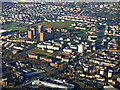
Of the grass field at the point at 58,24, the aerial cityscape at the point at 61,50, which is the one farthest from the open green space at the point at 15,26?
the grass field at the point at 58,24

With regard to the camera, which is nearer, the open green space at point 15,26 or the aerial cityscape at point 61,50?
the aerial cityscape at point 61,50

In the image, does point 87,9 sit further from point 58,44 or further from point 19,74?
point 19,74

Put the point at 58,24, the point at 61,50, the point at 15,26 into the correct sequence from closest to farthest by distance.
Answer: the point at 61,50
the point at 15,26
the point at 58,24

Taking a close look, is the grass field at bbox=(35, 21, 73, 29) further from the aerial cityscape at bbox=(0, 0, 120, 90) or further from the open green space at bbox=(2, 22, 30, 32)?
the open green space at bbox=(2, 22, 30, 32)

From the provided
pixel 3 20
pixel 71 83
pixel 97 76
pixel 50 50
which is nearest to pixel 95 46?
pixel 50 50

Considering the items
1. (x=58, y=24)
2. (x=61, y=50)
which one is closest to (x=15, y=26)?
(x=58, y=24)

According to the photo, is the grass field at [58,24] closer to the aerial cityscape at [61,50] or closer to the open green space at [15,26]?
the aerial cityscape at [61,50]

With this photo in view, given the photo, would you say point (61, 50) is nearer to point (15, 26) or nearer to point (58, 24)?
point (15, 26)

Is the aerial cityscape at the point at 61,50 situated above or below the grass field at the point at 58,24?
below

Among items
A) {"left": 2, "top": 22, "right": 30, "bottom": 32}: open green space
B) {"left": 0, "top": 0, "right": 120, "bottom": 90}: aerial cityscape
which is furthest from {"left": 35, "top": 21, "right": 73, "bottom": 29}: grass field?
{"left": 2, "top": 22, "right": 30, "bottom": 32}: open green space
